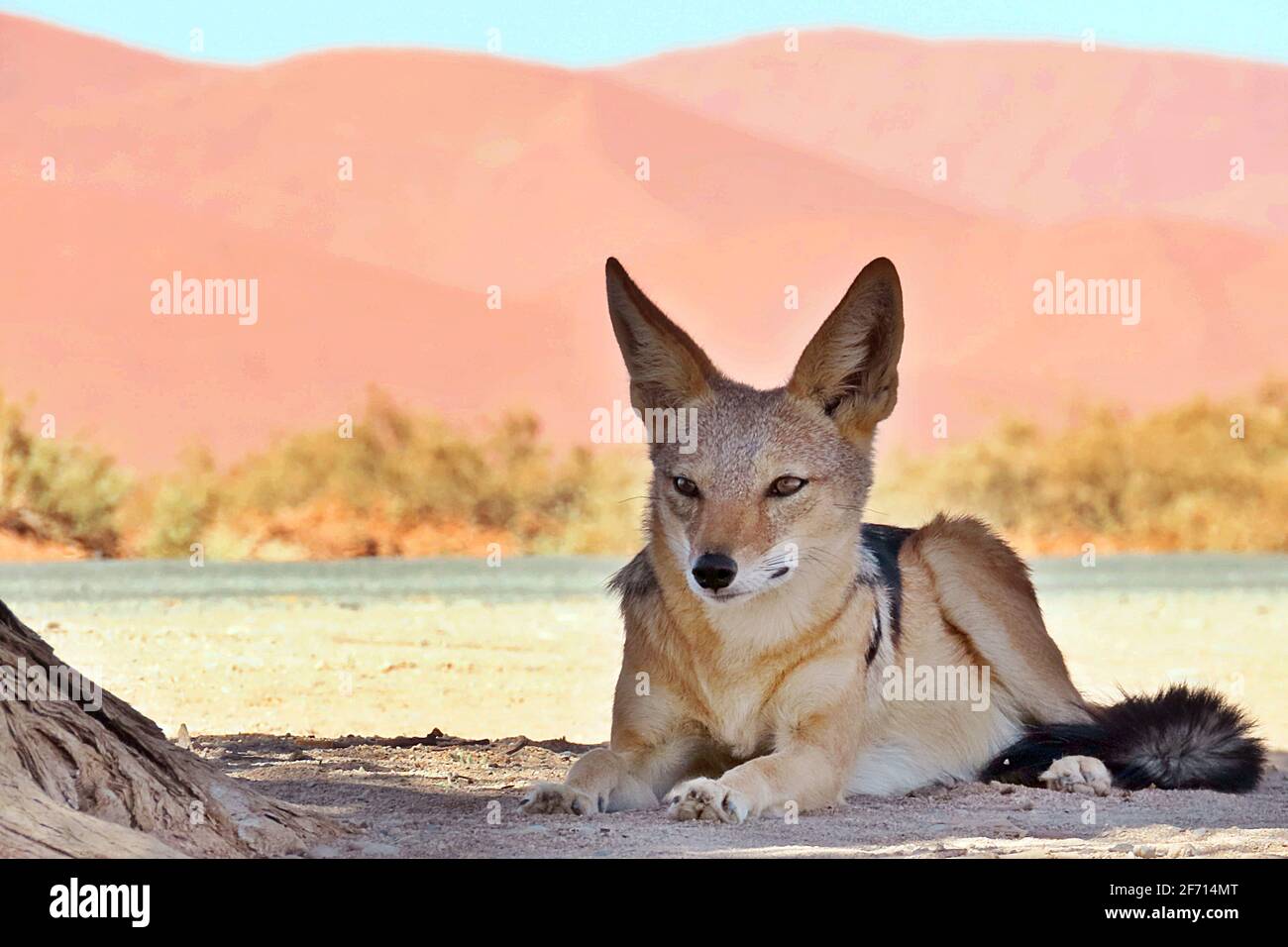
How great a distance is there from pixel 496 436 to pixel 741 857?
2944 centimetres

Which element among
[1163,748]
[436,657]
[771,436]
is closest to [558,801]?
→ [771,436]

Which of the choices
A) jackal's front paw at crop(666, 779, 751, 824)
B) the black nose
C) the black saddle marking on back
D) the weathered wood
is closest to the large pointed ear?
the black saddle marking on back

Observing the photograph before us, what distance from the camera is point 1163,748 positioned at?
8.14 metres

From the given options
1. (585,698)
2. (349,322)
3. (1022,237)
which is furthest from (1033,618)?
(1022,237)

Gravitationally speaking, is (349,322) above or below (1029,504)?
above

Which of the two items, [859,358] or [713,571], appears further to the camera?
[859,358]

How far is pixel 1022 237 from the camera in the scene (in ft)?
171

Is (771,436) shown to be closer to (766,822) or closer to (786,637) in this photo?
(786,637)

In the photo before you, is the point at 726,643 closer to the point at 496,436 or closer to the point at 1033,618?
the point at 1033,618

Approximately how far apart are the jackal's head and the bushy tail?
170cm

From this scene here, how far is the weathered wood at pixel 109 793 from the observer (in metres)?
5.37

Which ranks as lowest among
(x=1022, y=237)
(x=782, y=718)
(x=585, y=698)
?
(x=585, y=698)

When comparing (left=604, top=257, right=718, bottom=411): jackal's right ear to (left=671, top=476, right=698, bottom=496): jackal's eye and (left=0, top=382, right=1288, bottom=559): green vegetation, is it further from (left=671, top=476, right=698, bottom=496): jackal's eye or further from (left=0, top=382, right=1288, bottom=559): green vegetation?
(left=0, top=382, right=1288, bottom=559): green vegetation

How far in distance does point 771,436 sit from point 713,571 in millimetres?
855
